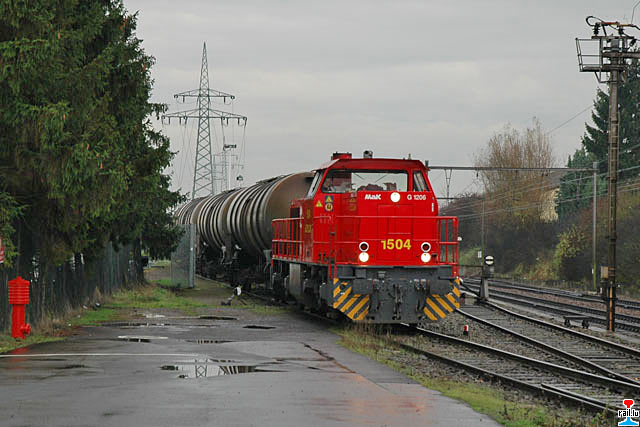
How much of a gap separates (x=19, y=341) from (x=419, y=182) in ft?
29.6

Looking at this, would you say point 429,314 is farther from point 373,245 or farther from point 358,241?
point 358,241

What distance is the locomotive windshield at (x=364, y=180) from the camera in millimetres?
19188

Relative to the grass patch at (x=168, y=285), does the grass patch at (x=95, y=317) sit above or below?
below

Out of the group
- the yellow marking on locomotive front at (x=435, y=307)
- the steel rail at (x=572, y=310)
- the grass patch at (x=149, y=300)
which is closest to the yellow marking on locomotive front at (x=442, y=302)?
the yellow marking on locomotive front at (x=435, y=307)

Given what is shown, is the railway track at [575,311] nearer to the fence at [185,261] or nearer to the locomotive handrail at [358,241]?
the locomotive handrail at [358,241]

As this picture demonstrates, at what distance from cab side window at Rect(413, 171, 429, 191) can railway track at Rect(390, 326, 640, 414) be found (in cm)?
324

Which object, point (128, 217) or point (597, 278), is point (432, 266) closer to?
point (128, 217)

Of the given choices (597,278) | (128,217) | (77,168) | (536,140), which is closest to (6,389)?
(77,168)

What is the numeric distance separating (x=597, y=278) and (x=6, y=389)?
39721 millimetres

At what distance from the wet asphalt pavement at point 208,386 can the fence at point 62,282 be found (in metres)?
1.77

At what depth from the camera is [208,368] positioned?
40.4ft

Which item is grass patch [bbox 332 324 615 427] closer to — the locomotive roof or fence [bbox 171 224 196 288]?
the locomotive roof

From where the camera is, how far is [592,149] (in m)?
72.1

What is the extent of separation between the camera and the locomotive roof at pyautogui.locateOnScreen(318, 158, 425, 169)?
19328mm
